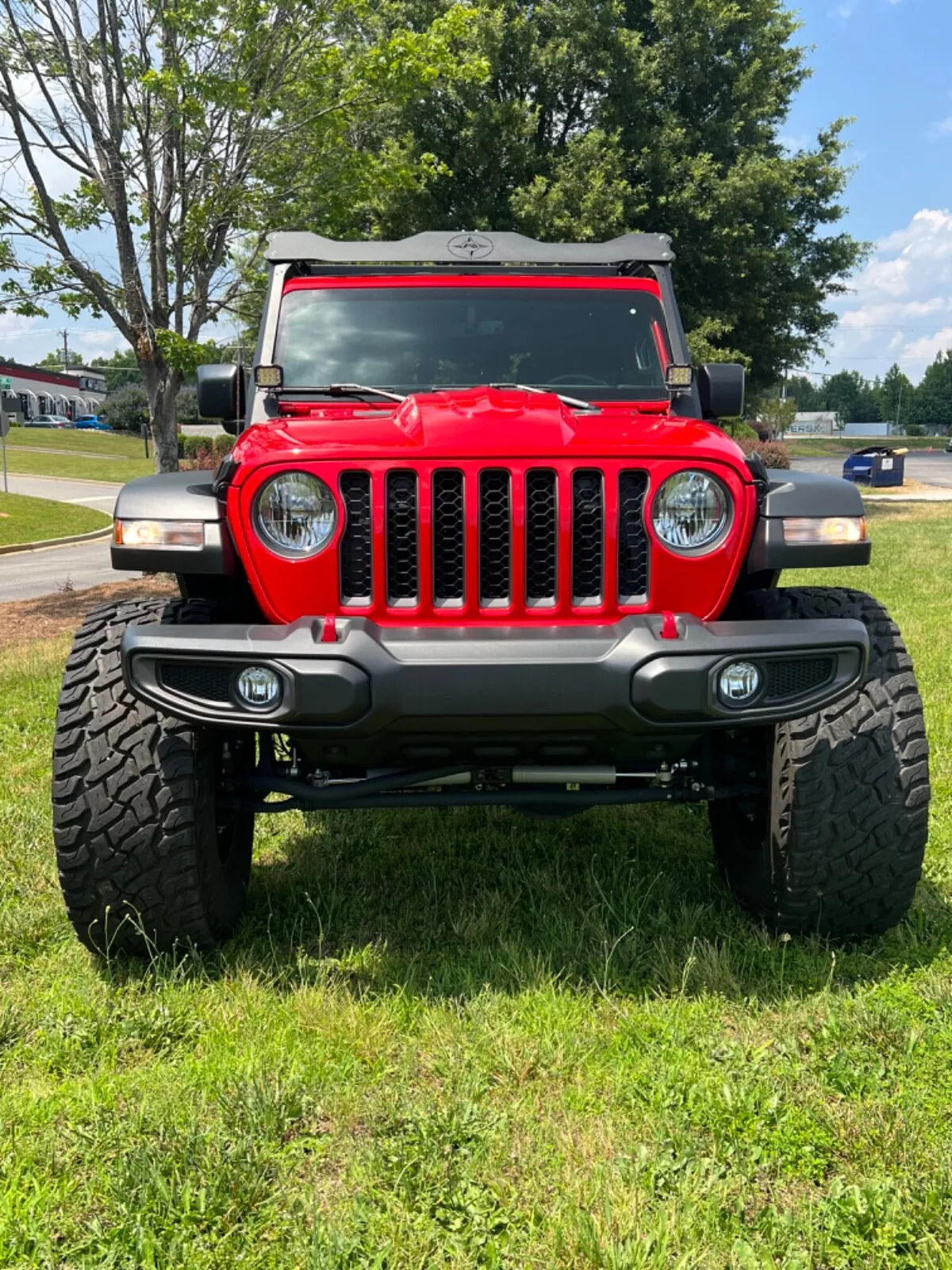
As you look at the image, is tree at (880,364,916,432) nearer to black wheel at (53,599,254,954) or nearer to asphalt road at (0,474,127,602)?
asphalt road at (0,474,127,602)

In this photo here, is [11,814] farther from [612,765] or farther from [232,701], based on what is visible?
[612,765]

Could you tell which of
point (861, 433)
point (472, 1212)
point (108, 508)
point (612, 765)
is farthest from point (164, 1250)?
point (861, 433)

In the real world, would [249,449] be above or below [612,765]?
above

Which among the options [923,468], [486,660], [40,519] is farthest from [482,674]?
[923,468]

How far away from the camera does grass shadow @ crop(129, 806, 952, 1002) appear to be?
279cm

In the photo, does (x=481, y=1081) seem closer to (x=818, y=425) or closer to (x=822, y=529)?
(x=822, y=529)

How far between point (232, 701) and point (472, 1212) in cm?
118

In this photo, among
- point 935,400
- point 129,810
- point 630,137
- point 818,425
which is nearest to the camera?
point 129,810

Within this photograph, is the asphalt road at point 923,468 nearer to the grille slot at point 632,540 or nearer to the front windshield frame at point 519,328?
the front windshield frame at point 519,328

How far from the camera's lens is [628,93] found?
17922 millimetres

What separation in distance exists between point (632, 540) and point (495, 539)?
345 mm

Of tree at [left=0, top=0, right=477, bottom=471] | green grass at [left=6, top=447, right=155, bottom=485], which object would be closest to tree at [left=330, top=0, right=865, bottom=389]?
tree at [left=0, top=0, right=477, bottom=471]

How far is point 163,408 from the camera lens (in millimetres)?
10391

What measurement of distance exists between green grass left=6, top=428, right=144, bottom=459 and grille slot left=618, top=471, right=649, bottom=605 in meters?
44.4
